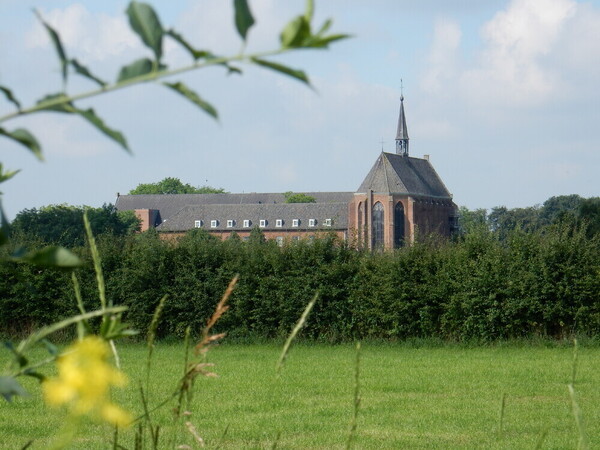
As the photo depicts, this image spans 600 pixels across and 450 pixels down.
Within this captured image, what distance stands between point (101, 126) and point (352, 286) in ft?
47.5

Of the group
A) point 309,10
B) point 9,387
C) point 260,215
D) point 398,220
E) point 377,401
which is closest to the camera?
point 309,10

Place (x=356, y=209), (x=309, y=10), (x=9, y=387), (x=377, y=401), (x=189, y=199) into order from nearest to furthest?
(x=309, y=10) < (x=9, y=387) < (x=377, y=401) < (x=356, y=209) < (x=189, y=199)

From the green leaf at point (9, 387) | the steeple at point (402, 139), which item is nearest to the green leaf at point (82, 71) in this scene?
the green leaf at point (9, 387)

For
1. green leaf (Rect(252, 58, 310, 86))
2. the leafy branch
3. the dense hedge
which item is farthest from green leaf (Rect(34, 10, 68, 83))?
the dense hedge

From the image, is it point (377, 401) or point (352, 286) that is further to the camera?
point (352, 286)

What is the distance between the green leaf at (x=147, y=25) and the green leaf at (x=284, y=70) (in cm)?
6

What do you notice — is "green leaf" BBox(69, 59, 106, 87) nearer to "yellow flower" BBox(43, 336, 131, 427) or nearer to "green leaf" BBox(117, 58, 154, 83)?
"green leaf" BBox(117, 58, 154, 83)

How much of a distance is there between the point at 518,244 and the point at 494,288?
914 millimetres

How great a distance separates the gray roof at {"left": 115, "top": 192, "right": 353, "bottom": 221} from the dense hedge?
78649mm

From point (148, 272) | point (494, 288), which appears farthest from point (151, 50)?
point (148, 272)

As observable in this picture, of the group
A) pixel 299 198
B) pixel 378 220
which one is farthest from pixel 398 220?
pixel 299 198

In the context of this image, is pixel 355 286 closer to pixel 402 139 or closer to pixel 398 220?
pixel 398 220

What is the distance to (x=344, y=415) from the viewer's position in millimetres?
7719

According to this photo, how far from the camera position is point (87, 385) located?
379mm
